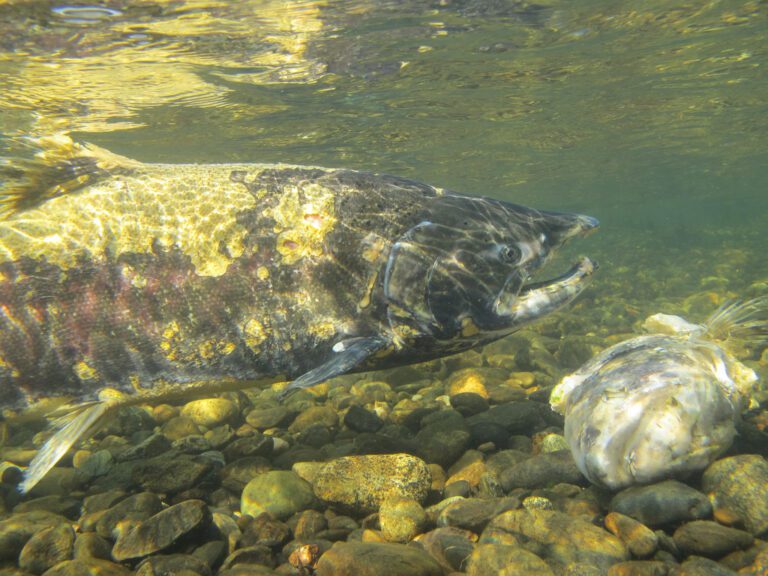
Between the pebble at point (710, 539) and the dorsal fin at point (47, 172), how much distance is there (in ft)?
16.4

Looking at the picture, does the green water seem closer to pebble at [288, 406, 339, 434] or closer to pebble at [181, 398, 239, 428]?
pebble at [181, 398, 239, 428]

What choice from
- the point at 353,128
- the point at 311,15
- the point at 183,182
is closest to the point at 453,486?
the point at 183,182

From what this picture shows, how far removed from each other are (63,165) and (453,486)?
13.9ft

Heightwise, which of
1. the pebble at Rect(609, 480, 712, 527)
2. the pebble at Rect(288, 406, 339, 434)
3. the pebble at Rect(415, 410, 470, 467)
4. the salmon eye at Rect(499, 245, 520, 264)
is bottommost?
the pebble at Rect(288, 406, 339, 434)

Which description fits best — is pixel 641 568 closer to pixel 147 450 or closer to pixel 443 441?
pixel 443 441

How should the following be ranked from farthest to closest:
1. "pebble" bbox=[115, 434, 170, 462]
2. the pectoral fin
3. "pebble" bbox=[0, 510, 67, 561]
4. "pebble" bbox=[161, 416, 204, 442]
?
"pebble" bbox=[161, 416, 204, 442]
"pebble" bbox=[115, 434, 170, 462]
the pectoral fin
"pebble" bbox=[0, 510, 67, 561]

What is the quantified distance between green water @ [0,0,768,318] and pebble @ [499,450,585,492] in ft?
30.4

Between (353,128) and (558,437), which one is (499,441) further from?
(353,128)

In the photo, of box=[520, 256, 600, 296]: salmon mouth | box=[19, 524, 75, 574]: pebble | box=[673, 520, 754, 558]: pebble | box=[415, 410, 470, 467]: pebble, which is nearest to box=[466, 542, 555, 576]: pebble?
box=[673, 520, 754, 558]: pebble

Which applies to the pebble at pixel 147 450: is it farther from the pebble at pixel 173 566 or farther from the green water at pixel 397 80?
the green water at pixel 397 80

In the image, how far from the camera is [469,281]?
3.42 meters

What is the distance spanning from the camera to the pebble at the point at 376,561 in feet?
7.59

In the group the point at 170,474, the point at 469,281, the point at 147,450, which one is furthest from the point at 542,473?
the point at 147,450

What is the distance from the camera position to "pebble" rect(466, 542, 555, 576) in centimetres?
228
